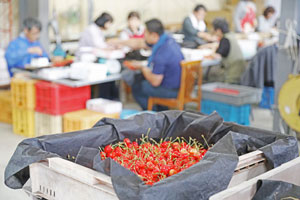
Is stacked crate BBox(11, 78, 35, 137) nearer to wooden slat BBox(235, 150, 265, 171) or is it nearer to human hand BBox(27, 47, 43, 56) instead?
human hand BBox(27, 47, 43, 56)

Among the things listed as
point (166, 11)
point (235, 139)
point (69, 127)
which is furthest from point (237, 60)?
point (166, 11)

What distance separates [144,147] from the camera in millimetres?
2875

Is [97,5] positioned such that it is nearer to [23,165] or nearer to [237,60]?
[237,60]

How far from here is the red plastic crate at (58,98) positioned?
493cm

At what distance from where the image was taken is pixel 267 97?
21.6 feet

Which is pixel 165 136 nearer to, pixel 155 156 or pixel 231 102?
pixel 155 156

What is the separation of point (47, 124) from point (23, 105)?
37 centimetres

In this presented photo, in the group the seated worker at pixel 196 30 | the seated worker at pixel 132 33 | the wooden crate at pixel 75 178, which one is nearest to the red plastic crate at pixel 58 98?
the seated worker at pixel 132 33

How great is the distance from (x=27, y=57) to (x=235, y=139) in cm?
354

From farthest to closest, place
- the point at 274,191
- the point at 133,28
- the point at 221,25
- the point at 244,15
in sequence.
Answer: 1. the point at 244,15
2. the point at 133,28
3. the point at 221,25
4. the point at 274,191

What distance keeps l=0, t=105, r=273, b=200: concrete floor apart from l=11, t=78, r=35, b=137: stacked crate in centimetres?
11

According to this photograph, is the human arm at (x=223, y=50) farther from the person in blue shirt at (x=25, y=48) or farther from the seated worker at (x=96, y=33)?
the person in blue shirt at (x=25, y=48)

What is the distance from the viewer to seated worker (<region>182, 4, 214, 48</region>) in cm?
770

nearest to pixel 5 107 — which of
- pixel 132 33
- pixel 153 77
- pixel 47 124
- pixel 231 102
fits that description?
pixel 47 124
